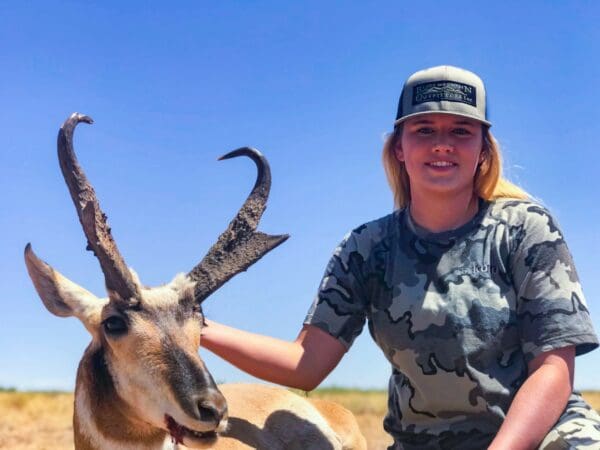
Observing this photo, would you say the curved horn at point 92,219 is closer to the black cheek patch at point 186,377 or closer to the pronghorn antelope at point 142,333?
the pronghorn antelope at point 142,333

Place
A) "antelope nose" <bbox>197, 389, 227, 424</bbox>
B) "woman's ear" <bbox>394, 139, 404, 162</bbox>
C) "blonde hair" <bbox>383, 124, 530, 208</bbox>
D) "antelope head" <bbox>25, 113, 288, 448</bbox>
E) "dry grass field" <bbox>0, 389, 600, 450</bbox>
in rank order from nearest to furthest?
1. "antelope nose" <bbox>197, 389, 227, 424</bbox>
2. "antelope head" <bbox>25, 113, 288, 448</bbox>
3. "blonde hair" <bbox>383, 124, 530, 208</bbox>
4. "woman's ear" <bbox>394, 139, 404, 162</bbox>
5. "dry grass field" <bbox>0, 389, 600, 450</bbox>

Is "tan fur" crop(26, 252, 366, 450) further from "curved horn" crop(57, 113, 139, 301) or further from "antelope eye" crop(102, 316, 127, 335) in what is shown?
"curved horn" crop(57, 113, 139, 301)

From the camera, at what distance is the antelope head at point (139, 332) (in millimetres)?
5387

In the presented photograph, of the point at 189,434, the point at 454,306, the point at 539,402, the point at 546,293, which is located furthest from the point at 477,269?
the point at 189,434

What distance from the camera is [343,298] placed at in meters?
6.29

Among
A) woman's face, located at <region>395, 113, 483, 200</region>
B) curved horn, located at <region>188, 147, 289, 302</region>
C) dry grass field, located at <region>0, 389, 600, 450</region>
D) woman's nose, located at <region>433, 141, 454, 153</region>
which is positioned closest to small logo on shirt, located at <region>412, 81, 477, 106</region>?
woman's face, located at <region>395, 113, 483, 200</region>

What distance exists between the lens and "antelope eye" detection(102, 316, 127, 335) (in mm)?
5840

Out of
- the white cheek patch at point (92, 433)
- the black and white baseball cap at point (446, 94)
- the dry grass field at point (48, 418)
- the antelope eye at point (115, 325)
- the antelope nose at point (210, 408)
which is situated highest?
the black and white baseball cap at point (446, 94)

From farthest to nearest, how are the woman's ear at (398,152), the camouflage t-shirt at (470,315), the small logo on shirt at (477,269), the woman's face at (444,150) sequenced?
the woman's ear at (398,152) → the woman's face at (444,150) → the small logo on shirt at (477,269) → the camouflage t-shirt at (470,315)

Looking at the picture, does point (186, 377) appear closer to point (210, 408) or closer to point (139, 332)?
point (210, 408)

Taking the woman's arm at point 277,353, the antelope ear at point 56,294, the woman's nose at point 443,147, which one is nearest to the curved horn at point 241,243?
the woman's arm at point 277,353

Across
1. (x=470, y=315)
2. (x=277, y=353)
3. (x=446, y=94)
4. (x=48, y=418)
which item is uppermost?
(x=446, y=94)

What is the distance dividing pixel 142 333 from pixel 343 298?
155cm

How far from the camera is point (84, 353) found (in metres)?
6.25
